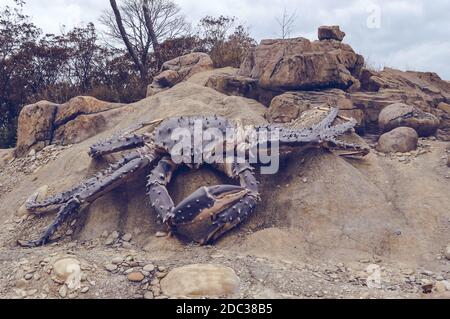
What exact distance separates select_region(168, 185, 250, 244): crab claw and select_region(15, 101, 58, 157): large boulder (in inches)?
144

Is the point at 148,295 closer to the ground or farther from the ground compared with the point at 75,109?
closer to the ground

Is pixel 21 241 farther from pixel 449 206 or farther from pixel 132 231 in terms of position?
pixel 449 206

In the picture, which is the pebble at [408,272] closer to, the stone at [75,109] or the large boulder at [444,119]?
the large boulder at [444,119]

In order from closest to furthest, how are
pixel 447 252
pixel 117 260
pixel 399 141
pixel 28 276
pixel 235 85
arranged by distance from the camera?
pixel 28 276 < pixel 117 260 < pixel 447 252 < pixel 399 141 < pixel 235 85

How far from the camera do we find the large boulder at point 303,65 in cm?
673

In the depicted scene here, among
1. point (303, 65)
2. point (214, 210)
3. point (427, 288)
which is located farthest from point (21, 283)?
point (303, 65)

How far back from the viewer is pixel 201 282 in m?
3.19

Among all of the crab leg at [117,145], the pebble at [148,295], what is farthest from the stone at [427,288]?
the crab leg at [117,145]

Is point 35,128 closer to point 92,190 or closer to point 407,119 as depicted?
point 92,190

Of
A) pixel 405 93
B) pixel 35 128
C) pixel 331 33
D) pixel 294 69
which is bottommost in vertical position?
pixel 35 128

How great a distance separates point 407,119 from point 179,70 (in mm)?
4661

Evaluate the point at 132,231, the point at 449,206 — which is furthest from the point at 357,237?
the point at 132,231

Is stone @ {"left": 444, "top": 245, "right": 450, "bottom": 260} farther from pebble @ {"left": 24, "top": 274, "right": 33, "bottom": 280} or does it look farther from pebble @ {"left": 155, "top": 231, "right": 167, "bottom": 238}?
pebble @ {"left": 24, "top": 274, "right": 33, "bottom": 280}

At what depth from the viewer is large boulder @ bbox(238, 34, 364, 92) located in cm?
673
